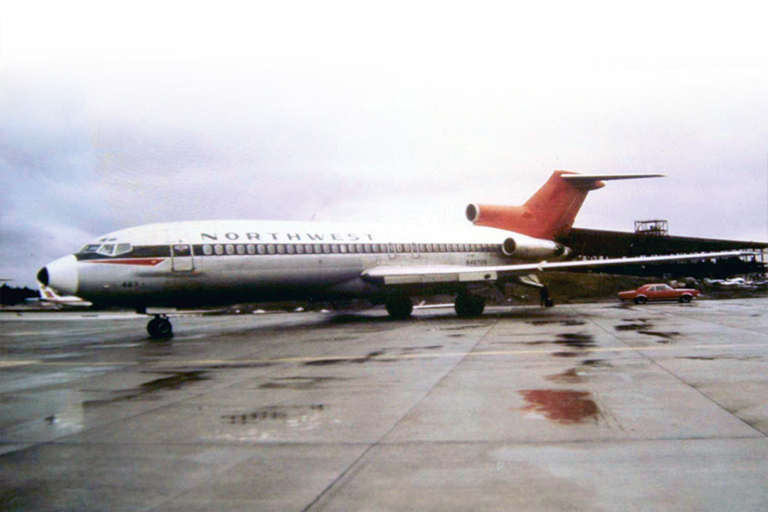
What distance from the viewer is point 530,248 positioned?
29188 millimetres

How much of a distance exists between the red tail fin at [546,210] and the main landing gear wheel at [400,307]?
20.0 feet

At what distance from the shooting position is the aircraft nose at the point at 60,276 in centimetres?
1717

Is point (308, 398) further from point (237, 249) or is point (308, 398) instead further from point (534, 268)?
point (534, 268)

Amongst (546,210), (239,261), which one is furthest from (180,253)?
(546,210)

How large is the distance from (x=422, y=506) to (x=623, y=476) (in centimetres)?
149

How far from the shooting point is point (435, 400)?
7754 millimetres

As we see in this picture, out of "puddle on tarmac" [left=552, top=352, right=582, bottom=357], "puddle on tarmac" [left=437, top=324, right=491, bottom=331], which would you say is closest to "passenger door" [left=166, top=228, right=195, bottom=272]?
"puddle on tarmac" [left=437, top=324, right=491, bottom=331]

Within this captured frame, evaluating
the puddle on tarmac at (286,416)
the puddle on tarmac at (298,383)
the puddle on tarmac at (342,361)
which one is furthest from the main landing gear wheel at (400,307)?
the puddle on tarmac at (286,416)

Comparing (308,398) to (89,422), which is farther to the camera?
(308,398)

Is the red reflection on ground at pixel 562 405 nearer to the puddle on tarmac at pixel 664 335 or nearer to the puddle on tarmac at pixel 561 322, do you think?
the puddle on tarmac at pixel 664 335

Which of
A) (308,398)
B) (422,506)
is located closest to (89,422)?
(308,398)

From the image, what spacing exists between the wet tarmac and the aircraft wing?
10.5 metres

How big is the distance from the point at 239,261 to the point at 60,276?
193 inches

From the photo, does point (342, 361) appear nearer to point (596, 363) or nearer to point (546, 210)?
point (596, 363)
